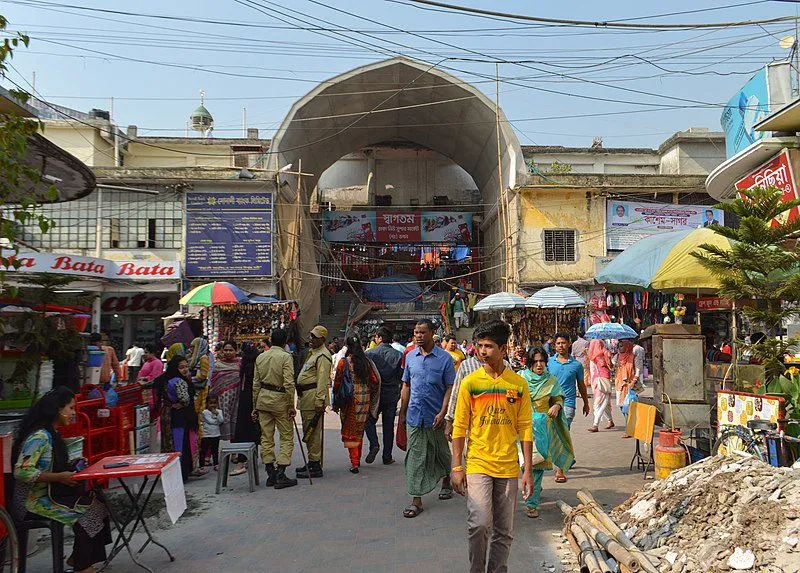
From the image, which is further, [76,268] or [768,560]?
[76,268]

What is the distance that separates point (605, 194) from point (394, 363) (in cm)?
1620

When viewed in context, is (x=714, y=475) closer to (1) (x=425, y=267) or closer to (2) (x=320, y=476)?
(2) (x=320, y=476)

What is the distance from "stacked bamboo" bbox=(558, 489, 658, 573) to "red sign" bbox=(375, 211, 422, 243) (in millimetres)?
21274

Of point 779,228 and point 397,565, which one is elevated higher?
point 779,228

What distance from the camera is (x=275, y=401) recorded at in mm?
7047

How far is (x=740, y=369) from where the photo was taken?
6.16 m

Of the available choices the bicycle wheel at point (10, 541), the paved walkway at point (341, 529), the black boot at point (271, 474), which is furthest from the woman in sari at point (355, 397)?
the bicycle wheel at point (10, 541)

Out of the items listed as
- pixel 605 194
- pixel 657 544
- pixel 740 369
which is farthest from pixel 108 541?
pixel 605 194

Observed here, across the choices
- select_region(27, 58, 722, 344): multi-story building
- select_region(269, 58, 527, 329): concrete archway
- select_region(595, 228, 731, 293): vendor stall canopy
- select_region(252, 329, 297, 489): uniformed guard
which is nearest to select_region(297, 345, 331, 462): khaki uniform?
select_region(252, 329, 297, 489): uniformed guard

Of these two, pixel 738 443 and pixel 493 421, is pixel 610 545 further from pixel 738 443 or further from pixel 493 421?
pixel 738 443

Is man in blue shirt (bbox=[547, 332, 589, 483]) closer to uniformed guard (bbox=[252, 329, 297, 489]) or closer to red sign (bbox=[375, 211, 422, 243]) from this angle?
uniformed guard (bbox=[252, 329, 297, 489])

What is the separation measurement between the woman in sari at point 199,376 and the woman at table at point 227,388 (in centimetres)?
24

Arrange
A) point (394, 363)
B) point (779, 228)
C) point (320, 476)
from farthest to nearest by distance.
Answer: point (394, 363) < point (320, 476) < point (779, 228)

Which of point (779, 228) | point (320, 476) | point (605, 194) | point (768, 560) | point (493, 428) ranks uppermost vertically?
point (605, 194)
